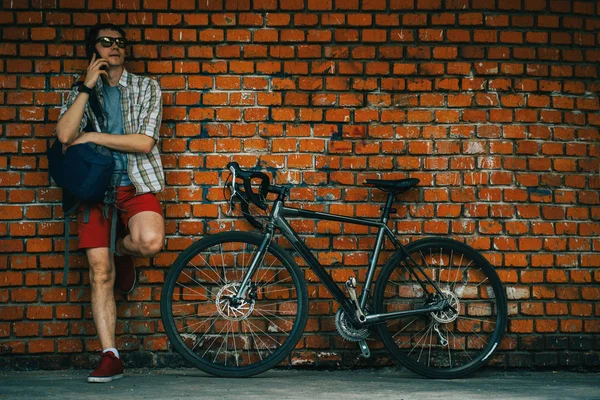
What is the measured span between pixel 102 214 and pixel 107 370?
99 centimetres

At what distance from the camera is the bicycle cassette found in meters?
5.31

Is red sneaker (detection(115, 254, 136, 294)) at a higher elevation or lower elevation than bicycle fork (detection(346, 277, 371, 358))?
higher

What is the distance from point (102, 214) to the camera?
5293 millimetres

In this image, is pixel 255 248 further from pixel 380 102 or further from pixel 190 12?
pixel 190 12

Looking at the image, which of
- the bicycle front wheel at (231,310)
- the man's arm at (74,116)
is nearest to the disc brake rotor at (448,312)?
the bicycle front wheel at (231,310)

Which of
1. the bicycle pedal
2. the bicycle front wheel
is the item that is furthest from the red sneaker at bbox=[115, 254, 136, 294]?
the bicycle pedal

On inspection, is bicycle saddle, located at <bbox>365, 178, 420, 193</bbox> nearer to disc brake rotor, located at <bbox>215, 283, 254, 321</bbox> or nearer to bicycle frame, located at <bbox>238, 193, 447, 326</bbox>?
bicycle frame, located at <bbox>238, 193, 447, 326</bbox>

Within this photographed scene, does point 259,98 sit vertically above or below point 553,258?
above

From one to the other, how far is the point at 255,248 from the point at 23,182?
5.31 feet

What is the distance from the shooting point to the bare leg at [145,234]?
516cm

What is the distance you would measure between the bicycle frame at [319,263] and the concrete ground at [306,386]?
0.44 meters

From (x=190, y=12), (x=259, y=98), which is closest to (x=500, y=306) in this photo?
(x=259, y=98)

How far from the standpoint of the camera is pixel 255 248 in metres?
5.43

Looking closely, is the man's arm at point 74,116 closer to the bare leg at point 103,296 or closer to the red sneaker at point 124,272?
the bare leg at point 103,296
